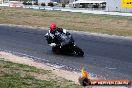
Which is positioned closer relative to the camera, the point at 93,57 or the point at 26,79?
the point at 26,79

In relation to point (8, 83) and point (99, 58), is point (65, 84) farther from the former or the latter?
point (99, 58)

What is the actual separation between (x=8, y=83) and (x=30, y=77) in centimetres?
123

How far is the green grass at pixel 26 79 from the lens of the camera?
10688 mm

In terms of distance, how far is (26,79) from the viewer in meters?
11.4

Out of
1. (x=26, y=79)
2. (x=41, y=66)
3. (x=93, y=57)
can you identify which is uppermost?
(x=26, y=79)

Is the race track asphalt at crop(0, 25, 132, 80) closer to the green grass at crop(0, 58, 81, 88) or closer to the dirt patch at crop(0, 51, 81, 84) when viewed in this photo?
the dirt patch at crop(0, 51, 81, 84)

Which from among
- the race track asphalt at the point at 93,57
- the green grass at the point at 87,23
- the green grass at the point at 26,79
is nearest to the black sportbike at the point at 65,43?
the race track asphalt at the point at 93,57

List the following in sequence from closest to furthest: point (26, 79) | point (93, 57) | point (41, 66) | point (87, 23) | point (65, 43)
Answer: point (26, 79)
point (41, 66)
point (93, 57)
point (65, 43)
point (87, 23)

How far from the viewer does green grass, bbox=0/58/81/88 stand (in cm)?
1069

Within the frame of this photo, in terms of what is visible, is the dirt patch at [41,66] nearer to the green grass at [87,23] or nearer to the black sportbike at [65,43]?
the black sportbike at [65,43]

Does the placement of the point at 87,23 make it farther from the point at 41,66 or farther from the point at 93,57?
the point at 41,66

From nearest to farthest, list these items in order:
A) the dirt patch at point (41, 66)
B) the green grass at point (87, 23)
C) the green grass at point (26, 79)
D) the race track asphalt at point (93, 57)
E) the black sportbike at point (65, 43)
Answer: the green grass at point (26, 79)
the dirt patch at point (41, 66)
the race track asphalt at point (93, 57)
the black sportbike at point (65, 43)
the green grass at point (87, 23)

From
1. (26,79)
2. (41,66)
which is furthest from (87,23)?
(26,79)

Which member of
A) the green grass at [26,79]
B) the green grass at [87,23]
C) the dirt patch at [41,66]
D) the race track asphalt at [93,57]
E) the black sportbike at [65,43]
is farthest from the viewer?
the green grass at [87,23]
